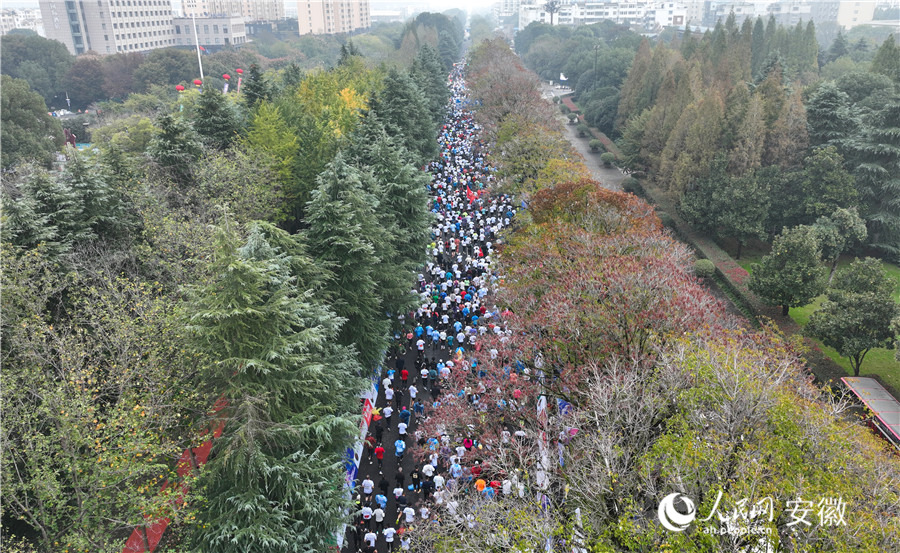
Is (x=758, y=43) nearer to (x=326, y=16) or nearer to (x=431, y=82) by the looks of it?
(x=431, y=82)

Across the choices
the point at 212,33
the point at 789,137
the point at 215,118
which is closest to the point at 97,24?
the point at 212,33

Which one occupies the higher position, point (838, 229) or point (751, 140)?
point (751, 140)

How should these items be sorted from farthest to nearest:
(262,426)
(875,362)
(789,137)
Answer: (789,137) → (875,362) → (262,426)

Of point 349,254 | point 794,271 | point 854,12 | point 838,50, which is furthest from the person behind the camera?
point 854,12

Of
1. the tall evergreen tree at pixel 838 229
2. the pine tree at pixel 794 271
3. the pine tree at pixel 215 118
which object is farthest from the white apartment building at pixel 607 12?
the pine tree at pixel 794 271

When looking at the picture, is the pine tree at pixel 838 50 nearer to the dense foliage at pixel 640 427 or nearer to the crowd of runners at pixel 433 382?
the crowd of runners at pixel 433 382

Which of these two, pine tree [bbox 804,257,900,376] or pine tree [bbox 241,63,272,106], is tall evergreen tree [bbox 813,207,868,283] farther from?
pine tree [bbox 241,63,272,106]

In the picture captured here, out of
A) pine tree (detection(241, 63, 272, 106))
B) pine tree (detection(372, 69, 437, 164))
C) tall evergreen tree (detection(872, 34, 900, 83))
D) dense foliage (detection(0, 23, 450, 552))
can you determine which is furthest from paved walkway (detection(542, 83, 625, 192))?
dense foliage (detection(0, 23, 450, 552))
